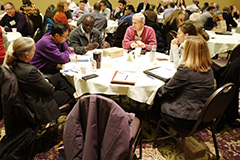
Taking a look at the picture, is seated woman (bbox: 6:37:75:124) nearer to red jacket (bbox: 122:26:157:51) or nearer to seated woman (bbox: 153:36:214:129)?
seated woman (bbox: 153:36:214:129)

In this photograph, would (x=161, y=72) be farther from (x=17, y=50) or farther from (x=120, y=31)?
(x=120, y=31)

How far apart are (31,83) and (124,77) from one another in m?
0.92

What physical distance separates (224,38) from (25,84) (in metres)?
4.01

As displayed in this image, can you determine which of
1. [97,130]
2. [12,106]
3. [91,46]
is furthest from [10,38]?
[97,130]

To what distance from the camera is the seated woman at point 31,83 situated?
176 cm

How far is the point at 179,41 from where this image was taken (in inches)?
106

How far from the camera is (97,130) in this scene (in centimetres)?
129

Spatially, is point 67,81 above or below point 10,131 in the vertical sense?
above

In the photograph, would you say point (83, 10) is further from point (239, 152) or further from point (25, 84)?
point (239, 152)

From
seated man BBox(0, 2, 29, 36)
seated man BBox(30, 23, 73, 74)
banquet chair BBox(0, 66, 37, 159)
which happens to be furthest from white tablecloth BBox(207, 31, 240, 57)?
seated man BBox(0, 2, 29, 36)

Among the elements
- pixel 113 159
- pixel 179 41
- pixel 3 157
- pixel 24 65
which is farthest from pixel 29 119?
pixel 179 41

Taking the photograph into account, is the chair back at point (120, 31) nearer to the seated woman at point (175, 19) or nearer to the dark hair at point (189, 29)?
the seated woman at point (175, 19)

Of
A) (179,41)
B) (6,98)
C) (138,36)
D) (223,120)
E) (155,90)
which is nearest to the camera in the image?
(6,98)

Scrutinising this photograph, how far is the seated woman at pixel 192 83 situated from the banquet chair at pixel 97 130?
0.79m
